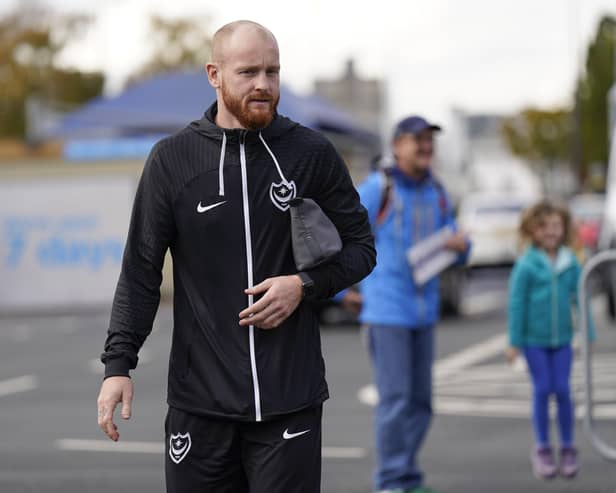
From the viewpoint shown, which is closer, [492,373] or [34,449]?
[34,449]

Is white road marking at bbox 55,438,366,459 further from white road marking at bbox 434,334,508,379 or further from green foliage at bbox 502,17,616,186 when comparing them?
green foliage at bbox 502,17,616,186

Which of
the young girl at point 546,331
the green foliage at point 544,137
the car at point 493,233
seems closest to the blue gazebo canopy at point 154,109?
the car at point 493,233

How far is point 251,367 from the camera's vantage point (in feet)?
12.9

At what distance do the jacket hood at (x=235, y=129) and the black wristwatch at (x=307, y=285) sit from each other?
0.40 metres

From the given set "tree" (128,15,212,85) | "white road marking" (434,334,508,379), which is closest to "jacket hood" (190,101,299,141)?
"white road marking" (434,334,508,379)

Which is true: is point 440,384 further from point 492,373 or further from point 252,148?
point 252,148

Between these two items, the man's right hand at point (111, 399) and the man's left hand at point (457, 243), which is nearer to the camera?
the man's right hand at point (111, 399)

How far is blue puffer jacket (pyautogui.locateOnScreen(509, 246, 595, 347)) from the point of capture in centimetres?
796

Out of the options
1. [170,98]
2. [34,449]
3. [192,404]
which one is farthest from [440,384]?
[170,98]

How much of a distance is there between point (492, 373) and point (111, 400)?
389 inches

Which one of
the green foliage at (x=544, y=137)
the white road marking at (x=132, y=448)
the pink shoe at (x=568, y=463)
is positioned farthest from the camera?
the green foliage at (x=544, y=137)

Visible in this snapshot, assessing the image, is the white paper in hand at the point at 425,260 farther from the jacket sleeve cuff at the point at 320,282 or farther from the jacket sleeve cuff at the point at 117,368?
the jacket sleeve cuff at the point at 117,368

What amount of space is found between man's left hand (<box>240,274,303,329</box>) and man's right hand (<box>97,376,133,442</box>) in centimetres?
39

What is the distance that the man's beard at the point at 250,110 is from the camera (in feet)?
13.0
